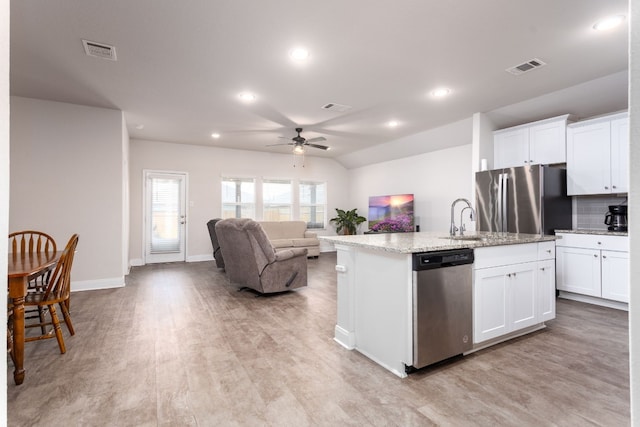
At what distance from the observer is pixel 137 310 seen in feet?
12.1

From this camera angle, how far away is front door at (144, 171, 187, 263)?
7.13 m

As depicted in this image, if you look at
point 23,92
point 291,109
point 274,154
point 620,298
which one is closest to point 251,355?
point 291,109

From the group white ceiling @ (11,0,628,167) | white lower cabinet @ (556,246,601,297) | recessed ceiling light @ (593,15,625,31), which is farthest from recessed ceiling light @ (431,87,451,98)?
white lower cabinet @ (556,246,601,297)

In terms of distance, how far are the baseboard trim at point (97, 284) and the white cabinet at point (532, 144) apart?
6.17m

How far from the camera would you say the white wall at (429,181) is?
643 centimetres

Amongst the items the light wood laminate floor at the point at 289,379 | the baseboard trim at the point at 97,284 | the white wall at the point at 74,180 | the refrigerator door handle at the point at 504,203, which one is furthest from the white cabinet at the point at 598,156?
the baseboard trim at the point at 97,284

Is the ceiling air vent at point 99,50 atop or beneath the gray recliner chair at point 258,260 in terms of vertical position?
atop

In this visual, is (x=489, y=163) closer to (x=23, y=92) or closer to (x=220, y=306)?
(x=220, y=306)

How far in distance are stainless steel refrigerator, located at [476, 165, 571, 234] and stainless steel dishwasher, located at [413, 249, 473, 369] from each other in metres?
2.56

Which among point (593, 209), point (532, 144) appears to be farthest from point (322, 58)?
point (593, 209)

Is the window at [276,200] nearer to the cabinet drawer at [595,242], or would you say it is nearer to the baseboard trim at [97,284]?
the baseboard trim at [97,284]

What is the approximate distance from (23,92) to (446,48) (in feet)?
17.0

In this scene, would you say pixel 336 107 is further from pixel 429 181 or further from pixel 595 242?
pixel 595 242

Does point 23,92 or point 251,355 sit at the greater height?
point 23,92
